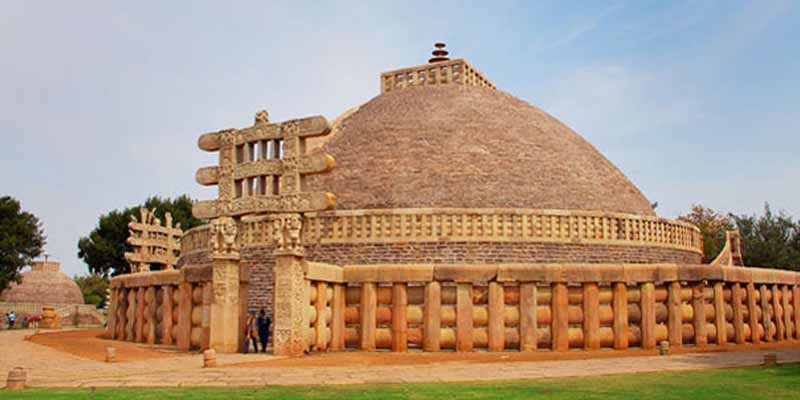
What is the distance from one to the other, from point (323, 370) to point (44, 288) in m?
44.3

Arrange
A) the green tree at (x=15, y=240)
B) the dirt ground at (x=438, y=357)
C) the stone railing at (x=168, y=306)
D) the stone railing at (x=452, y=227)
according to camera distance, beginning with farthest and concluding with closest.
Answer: the green tree at (x=15, y=240)
the stone railing at (x=452, y=227)
the stone railing at (x=168, y=306)
the dirt ground at (x=438, y=357)

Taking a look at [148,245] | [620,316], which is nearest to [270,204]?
[620,316]

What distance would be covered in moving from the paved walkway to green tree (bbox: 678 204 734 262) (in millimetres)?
28042

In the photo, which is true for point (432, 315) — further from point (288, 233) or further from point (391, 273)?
point (288, 233)

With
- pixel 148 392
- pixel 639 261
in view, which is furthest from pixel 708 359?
pixel 639 261

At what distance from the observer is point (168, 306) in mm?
15812

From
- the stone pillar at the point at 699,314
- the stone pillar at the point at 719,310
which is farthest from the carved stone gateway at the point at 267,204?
the stone pillar at the point at 719,310

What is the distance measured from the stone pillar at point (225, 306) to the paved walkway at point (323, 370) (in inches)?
52.8

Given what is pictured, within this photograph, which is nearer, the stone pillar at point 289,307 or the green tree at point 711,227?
the stone pillar at point 289,307

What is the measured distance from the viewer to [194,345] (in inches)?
568

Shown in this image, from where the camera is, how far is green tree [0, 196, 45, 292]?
39562mm

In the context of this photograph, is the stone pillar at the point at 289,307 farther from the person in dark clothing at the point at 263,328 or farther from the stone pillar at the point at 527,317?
the stone pillar at the point at 527,317

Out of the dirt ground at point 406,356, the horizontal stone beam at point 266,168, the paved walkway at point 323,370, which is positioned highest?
the horizontal stone beam at point 266,168

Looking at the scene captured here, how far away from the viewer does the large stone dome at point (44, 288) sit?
47.0 metres
